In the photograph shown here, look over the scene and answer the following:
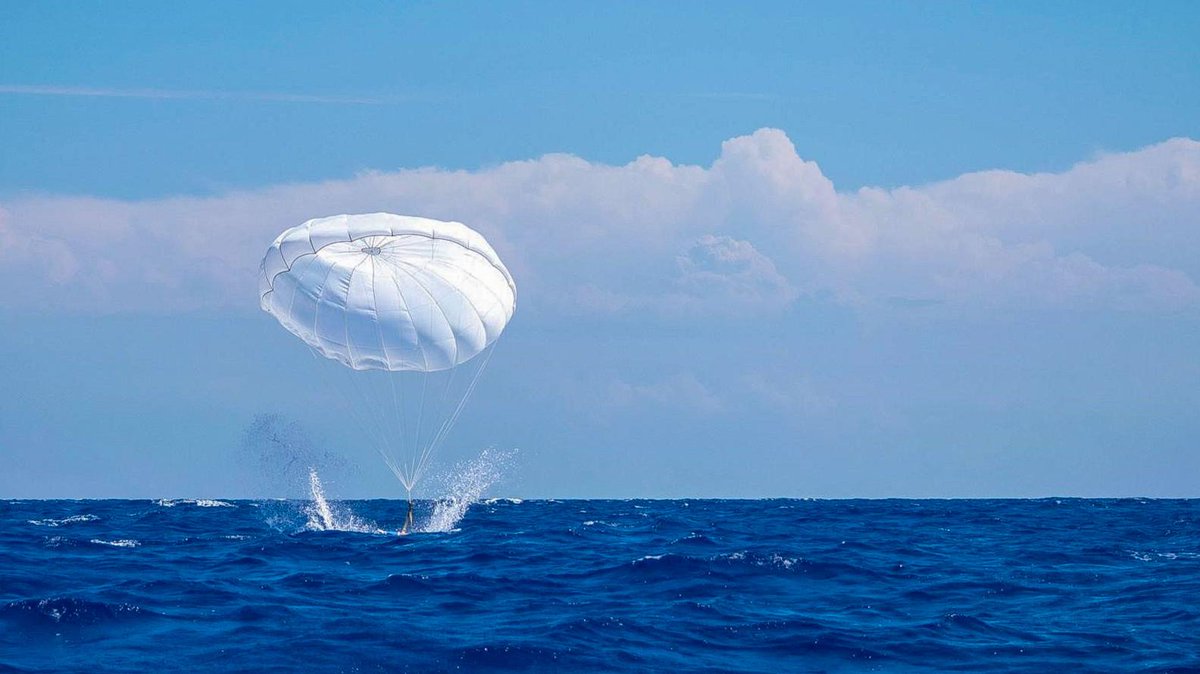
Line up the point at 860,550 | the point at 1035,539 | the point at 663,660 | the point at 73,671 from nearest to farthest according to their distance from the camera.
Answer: the point at 73,671 → the point at 663,660 → the point at 860,550 → the point at 1035,539

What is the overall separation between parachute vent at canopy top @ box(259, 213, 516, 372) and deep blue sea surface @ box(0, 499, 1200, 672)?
5.81 m

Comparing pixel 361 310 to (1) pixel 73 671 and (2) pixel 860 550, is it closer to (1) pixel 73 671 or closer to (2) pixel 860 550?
(2) pixel 860 550

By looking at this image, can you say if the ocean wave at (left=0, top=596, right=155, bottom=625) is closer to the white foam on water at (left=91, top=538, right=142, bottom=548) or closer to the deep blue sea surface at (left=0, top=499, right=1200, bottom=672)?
the deep blue sea surface at (left=0, top=499, right=1200, bottom=672)

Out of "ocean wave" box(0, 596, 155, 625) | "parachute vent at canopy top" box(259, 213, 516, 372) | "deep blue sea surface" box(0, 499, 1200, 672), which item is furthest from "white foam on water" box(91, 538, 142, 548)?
"ocean wave" box(0, 596, 155, 625)

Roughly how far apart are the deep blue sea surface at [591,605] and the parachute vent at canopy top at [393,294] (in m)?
5.81

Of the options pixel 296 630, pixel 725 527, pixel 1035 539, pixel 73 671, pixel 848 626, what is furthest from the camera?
pixel 725 527

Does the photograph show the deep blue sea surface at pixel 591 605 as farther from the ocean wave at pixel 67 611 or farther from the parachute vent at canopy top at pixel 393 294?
the parachute vent at canopy top at pixel 393 294

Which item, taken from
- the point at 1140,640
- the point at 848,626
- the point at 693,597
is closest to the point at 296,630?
the point at 693,597

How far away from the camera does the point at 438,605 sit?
22.6m

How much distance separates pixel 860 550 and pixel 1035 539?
31.6ft

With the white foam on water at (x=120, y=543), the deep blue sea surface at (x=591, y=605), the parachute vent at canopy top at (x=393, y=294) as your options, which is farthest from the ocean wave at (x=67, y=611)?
the parachute vent at canopy top at (x=393, y=294)

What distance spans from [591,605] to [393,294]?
1458 cm

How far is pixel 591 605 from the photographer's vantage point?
22.4 metres

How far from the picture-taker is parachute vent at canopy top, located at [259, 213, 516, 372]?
110 ft
